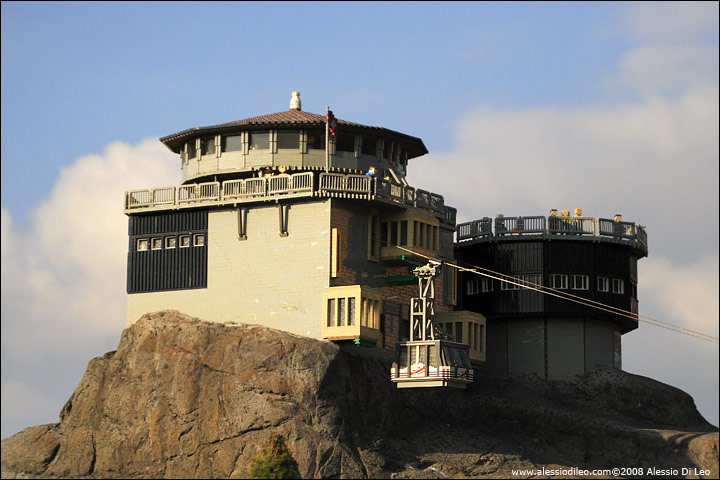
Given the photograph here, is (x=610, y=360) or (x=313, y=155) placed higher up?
(x=313, y=155)

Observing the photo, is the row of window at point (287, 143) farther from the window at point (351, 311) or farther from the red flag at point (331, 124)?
the window at point (351, 311)

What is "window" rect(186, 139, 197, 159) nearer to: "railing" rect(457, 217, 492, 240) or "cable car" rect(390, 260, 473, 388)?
"cable car" rect(390, 260, 473, 388)

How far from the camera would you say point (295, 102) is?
12000 cm

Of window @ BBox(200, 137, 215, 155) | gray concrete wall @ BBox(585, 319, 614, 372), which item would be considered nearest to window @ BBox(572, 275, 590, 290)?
gray concrete wall @ BBox(585, 319, 614, 372)

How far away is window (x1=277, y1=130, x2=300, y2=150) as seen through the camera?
112 m

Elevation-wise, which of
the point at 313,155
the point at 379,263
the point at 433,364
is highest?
the point at 313,155

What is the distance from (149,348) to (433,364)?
20.4 metres

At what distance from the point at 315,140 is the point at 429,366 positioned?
21.0 metres

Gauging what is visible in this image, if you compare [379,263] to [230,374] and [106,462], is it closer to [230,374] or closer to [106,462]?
[230,374]

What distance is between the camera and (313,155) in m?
112

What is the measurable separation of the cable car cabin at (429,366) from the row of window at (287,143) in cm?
1843

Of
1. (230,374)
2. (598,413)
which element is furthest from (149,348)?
(598,413)

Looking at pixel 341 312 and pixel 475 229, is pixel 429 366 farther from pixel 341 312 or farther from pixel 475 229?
pixel 475 229

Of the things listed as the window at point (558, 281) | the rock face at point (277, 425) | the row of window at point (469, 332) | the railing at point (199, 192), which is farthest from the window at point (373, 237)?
the window at point (558, 281)
